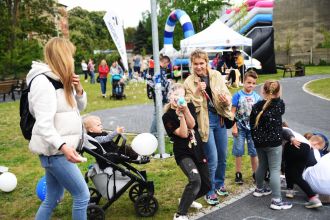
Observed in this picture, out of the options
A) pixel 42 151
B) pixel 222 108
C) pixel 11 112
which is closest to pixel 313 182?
pixel 222 108

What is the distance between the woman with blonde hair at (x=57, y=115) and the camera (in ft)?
9.39

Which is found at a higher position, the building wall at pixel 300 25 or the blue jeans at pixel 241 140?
the building wall at pixel 300 25

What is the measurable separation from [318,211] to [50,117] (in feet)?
10.3

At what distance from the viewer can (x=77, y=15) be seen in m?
65.7

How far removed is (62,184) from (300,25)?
38326mm

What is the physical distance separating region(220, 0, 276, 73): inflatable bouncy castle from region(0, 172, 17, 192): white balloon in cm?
2318

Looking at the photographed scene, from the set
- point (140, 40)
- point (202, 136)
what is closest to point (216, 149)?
point (202, 136)

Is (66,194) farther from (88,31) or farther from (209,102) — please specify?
(88,31)

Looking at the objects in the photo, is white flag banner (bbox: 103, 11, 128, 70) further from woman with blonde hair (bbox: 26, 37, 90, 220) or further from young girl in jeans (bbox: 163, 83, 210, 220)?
woman with blonde hair (bbox: 26, 37, 90, 220)

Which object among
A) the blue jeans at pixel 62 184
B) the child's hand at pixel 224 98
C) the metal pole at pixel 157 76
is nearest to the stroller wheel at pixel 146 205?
the blue jeans at pixel 62 184

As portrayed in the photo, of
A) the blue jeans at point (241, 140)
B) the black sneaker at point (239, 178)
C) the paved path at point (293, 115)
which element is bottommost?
the black sneaker at point (239, 178)

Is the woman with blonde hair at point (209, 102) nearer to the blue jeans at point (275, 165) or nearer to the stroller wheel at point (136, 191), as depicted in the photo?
the blue jeans at point (275, 165)

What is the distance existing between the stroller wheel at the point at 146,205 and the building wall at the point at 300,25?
3455 centimetres

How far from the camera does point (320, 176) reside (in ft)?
14.6
